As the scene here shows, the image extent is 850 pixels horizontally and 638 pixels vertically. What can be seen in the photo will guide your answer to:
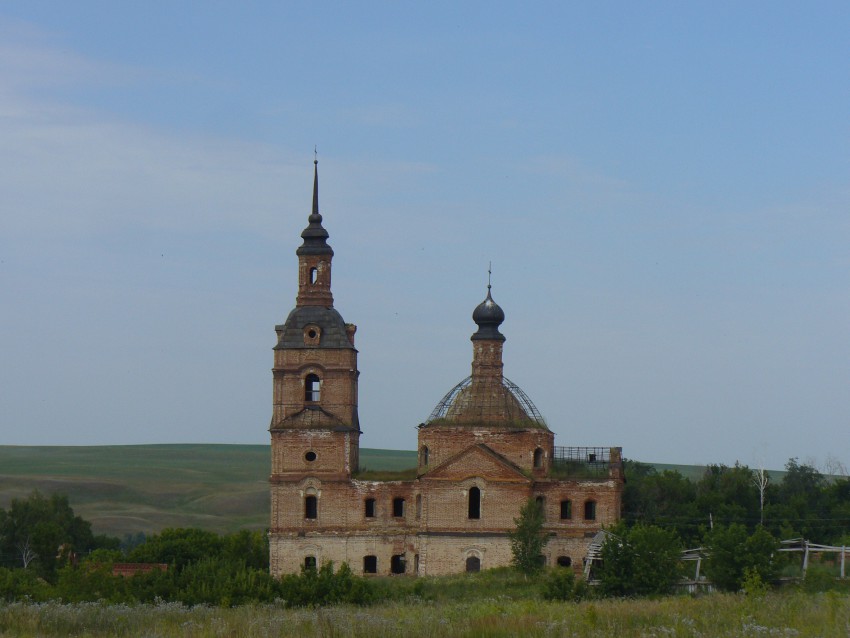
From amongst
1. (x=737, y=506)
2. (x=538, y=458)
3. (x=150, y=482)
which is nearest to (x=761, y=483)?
(x=737, y=506)

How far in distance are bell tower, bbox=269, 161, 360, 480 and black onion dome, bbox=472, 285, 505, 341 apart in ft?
15.1

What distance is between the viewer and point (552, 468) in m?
54.4

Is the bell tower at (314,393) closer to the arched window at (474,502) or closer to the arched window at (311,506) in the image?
the arched window at (311,506)

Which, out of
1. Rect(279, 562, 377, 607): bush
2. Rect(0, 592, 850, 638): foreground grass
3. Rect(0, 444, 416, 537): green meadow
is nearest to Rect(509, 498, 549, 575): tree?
Rect(279, 562, 377, 607): bush

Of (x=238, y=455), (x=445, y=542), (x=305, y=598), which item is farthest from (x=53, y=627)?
(x=238, y=455)

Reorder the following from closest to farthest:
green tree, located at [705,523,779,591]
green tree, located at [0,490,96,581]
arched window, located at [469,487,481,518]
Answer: green tree, located at [705,523,779,591] → arched window, located at [469,487,481,518] → green tree, located at [0,490,96,581]

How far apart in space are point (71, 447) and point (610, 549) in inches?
5562

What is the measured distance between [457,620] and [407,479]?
2692 cm

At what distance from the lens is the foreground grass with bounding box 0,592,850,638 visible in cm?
2419

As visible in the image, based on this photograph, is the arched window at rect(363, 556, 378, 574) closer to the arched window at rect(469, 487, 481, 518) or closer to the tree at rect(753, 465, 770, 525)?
the arched window at rect(469, 487, 481, 518)

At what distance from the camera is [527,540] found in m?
50.7

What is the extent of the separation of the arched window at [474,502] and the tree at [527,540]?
4.80ft

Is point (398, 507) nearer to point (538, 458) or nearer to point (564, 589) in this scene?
point (538, 458)

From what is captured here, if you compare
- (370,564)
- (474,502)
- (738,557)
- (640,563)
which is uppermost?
(474,502)
